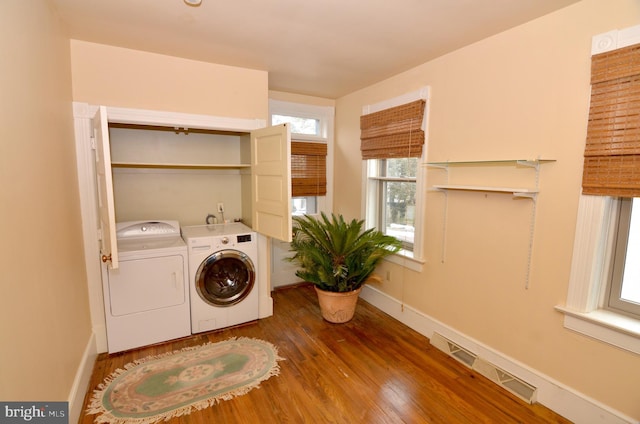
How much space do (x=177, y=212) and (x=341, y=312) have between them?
2049 mm

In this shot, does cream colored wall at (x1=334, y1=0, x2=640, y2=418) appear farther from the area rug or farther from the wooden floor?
the area rug

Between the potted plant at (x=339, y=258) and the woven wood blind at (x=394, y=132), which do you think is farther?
the potted plant at (x=339, y=258)

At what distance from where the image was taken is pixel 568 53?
6.31 feet

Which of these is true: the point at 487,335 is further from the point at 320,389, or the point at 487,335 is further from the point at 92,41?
the point at 92,41

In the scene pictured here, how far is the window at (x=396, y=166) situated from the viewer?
302cm

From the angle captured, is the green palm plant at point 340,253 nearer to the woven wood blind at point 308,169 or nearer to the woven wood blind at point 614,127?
the woven wood blind at point 308,169

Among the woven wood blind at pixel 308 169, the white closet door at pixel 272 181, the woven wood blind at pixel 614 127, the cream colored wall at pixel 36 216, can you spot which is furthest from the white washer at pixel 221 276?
the woven wood blind at pixel 614 127

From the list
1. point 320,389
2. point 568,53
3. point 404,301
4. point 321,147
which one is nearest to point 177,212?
point 321,147

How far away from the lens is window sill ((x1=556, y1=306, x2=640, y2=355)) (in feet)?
5.65

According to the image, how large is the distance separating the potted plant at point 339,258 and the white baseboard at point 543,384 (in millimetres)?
641

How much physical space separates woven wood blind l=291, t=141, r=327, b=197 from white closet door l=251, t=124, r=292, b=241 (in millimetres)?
1010

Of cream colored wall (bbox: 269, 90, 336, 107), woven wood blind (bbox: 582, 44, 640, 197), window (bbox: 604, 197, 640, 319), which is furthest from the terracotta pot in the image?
cream colored wall (bbox: 269, 90, 336, 107)

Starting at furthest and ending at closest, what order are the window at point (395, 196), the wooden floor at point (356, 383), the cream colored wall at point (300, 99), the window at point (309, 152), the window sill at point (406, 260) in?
the window at point (309, 152) → the cream colored wall at point (300, 99) → the window at point (395, 196) → the window sill at point (406, 260) → the wooden floor at point (356, 383)

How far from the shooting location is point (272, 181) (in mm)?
2791
